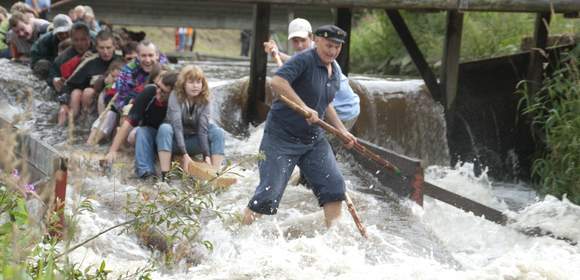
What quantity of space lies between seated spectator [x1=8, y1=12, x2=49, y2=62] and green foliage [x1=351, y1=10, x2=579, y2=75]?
22.6ft

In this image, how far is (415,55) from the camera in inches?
513

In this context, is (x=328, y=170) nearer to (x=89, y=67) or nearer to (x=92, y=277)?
(x=92, y=277)

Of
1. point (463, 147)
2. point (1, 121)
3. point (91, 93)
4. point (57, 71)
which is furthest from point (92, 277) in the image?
point (463, 147)

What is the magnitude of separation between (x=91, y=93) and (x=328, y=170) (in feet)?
17.2

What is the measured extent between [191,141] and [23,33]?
5.68 metres

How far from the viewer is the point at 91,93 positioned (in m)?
11.7

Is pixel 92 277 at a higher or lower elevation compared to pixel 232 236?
higher

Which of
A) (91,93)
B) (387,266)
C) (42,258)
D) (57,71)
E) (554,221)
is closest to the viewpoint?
(42,258)

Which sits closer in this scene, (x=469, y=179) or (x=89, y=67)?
(x=89, y=67)

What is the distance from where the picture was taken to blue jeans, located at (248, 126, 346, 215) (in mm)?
6965

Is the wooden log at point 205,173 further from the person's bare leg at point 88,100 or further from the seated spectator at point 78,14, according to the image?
the seated spectator at point 78,14

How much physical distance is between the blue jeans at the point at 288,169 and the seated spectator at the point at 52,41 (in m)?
6.60

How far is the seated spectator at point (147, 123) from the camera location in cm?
929

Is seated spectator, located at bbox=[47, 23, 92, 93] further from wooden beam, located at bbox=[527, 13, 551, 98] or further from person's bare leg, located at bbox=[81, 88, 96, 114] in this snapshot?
wooden beam, located at bbox=[527, 13, 551, 98]
